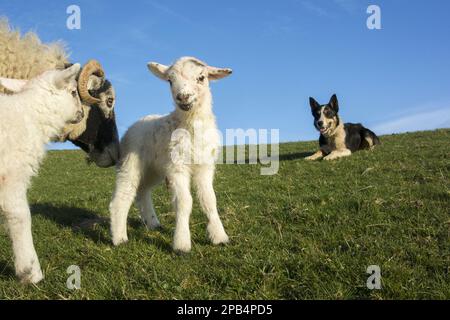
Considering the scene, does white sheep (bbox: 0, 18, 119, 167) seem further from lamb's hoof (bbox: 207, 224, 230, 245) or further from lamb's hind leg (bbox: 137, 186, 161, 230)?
lamb's hoof (bbox: 207, 224, 230, 245)

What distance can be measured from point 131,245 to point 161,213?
315cm

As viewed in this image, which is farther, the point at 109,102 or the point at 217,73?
the point at 109,102

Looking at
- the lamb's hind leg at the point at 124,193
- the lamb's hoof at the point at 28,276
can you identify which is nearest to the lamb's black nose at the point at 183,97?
the lamb's hind leg at the point at 124,193

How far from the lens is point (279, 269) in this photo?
5766mm

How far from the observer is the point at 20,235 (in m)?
6.11

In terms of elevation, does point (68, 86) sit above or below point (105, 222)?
above

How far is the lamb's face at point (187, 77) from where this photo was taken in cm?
718

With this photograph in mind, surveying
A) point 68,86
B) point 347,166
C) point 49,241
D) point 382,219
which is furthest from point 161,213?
point 347,166

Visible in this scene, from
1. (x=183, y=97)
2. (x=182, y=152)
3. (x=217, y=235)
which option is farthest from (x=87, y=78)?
(x=217, y=235)

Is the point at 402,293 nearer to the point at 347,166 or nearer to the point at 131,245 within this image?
the point at 131,245

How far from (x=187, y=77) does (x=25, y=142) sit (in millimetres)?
2637

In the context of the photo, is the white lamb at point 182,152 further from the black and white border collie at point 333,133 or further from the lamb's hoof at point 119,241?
the black and white border collie at point 333,133

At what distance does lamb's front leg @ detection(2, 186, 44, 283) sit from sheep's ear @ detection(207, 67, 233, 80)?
3587 mm

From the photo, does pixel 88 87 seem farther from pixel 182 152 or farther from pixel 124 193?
pixel 182 152
